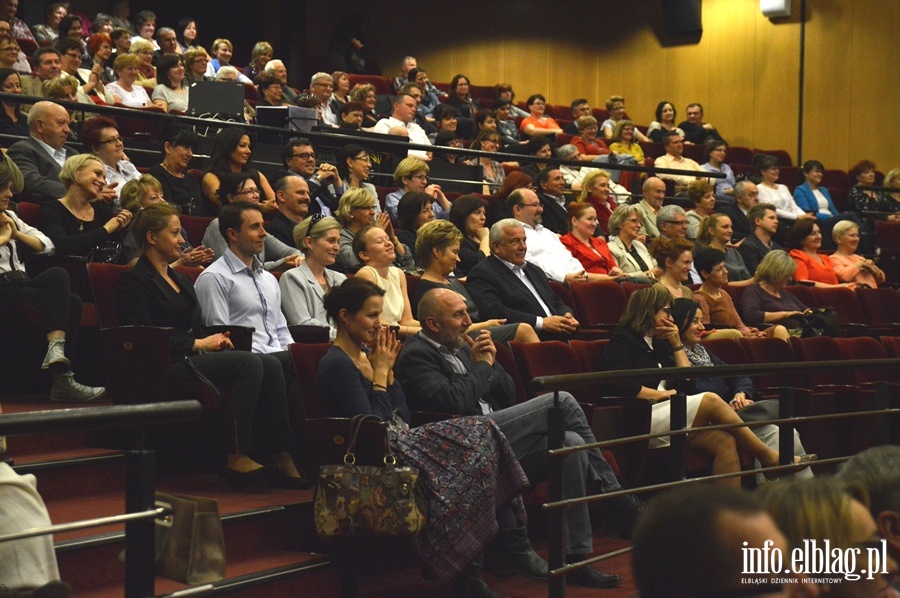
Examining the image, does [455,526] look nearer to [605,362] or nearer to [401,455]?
[401,455]

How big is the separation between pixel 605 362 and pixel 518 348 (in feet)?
1.38

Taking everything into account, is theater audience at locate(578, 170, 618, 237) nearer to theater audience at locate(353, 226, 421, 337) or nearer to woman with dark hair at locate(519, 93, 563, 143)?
theater audience at locate(353, 226, 421, 337)

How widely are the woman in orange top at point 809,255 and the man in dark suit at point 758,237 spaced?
14 centimetres

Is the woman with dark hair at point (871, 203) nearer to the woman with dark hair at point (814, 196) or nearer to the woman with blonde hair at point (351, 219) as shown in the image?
the woman with dark hair at point (814, 196)

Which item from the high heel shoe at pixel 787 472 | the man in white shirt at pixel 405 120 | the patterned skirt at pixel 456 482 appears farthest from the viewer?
the man in white shirt at pixel 405 120

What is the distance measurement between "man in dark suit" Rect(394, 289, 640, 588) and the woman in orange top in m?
3.80

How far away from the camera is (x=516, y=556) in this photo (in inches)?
121

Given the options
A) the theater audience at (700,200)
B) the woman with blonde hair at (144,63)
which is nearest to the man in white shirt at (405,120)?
the woman with blonde hair at (144,63)

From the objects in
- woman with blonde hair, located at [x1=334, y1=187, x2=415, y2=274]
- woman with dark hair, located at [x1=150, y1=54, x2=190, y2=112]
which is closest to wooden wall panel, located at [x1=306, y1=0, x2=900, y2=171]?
woman with dark hair, located at [x1=150, y1=54, x2=190, y2=112]

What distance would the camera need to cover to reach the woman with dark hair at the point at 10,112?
5062mm

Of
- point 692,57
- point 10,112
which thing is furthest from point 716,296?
point 692,57

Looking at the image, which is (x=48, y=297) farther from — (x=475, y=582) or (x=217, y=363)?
(x=475, y=582)

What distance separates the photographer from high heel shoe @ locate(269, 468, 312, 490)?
10.6ft

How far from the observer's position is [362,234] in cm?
432
